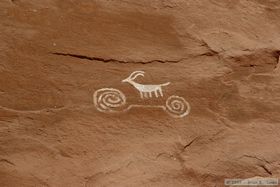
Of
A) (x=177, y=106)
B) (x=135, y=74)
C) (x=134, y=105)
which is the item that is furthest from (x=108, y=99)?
(x=177, y=106)

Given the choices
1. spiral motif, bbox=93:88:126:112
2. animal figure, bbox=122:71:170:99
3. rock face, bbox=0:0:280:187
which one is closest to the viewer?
rock face, bbox=0:0:280:187

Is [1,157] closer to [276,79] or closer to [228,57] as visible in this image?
[228,57]

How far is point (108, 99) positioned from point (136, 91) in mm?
180

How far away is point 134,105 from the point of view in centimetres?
288

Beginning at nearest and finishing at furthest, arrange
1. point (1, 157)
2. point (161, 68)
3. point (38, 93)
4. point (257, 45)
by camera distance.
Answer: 1. point (1, 157)
2. point (38, 93)
3. point (161, 68)
4. point (257, 45)

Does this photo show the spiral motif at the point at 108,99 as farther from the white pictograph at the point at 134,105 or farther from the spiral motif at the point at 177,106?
the spiral motif at the point at 177,106

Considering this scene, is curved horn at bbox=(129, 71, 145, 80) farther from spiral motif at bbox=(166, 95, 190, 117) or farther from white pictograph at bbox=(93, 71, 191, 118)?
spiral motif at bbox=(166, 95, 190, 117)

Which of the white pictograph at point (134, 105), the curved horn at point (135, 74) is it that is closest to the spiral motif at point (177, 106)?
the white pictograph at point (134, 105)

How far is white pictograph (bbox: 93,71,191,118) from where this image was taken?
2.84 m

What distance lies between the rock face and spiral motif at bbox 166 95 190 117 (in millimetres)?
33

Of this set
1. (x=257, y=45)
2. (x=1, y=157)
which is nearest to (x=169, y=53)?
(x=257, y=45)

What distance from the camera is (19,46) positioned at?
296 centimetres

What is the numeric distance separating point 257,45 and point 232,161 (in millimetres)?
919

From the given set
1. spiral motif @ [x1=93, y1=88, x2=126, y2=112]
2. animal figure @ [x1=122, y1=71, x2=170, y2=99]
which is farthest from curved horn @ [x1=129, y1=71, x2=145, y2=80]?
spiral motif @ [x1=93, y1=88, x2=126, y2=112]
